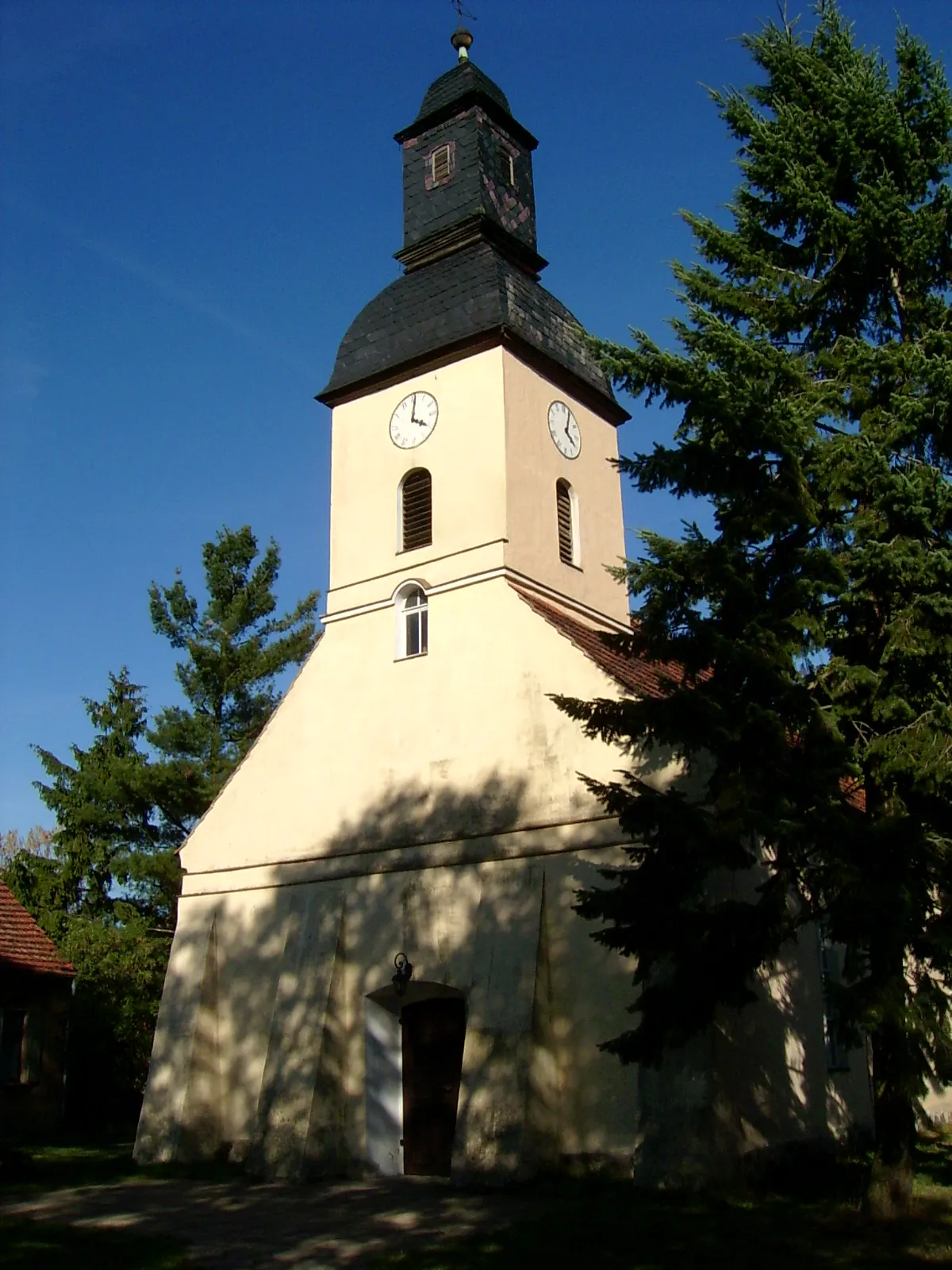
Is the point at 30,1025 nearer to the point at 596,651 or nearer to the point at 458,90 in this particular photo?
the point at 596,651

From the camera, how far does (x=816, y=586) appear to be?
1020 cm

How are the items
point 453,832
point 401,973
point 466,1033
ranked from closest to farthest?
point 466,1033 → point 401,973 → point 453,832

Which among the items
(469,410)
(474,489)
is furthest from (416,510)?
(469,410)

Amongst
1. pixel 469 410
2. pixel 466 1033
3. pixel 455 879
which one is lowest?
pixel 466 1033

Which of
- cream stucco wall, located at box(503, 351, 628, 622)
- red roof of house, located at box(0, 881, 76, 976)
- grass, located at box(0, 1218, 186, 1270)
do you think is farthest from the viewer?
red roof of house, located at box(0, 881, 76, 976)

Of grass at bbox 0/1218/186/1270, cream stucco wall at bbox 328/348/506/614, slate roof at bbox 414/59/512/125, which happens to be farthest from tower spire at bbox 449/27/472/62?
grass at bbox 0/1218/186/1270

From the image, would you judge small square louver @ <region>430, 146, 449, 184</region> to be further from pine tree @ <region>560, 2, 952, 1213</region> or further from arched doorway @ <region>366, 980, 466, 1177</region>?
arched doorway @ <region>366, 980, 466, 1177</region>

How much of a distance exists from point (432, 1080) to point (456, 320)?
1065 centimetres

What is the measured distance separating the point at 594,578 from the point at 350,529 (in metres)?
3.77

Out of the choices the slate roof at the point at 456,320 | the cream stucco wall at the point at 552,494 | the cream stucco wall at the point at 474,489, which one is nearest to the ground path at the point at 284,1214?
the cream stucco wall at the point at 474,489

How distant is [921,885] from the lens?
30.4 ft

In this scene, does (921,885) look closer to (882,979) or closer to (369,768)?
(882,979)

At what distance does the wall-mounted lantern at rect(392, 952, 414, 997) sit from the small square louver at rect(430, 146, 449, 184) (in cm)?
1254

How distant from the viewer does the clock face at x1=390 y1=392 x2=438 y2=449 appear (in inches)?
711
